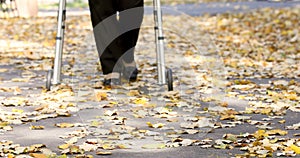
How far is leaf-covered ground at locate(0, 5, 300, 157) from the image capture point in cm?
465

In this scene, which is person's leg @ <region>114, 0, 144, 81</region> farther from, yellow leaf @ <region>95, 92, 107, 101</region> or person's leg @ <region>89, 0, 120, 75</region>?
yellow leaf @ <region>95, 92, 107, 101</region>

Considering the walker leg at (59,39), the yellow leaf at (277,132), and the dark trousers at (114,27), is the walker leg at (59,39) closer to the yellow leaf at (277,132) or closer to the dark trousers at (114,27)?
the dark trousers at (114,27)

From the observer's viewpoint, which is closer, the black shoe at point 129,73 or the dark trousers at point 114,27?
the dark trousers at point 114,27

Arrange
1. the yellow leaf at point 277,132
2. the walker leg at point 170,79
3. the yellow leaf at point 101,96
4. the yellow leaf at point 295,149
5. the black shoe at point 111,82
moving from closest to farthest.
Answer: the yellow leaf at point 295,149
the yellow leaf at point 277,132
the yellow leaf at point 101,96
the walker leg at point 170,79
the black shoe at point 111,82

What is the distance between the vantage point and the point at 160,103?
6125mm

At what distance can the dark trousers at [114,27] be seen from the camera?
6730 millimetres

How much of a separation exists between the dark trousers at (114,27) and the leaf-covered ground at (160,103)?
30cm

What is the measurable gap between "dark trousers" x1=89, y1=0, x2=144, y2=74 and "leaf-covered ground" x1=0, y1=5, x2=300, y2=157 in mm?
305

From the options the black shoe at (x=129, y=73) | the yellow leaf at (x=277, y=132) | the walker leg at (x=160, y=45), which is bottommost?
the yellow leaf at (x=277, y=132)

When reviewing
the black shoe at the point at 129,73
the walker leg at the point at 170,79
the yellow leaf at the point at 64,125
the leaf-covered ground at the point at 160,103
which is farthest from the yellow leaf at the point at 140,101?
the yellow leaf at the point at 64,125

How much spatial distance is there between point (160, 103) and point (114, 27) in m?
1.05

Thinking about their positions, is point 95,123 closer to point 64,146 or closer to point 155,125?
point 155,125

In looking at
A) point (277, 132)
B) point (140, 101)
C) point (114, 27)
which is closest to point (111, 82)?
point (114, 27)

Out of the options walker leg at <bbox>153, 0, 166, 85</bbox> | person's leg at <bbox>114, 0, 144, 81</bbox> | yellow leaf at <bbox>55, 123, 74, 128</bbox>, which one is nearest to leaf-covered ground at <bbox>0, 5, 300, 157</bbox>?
yellow leaf at <bbox>55, 123, 74, 128</bbox>
